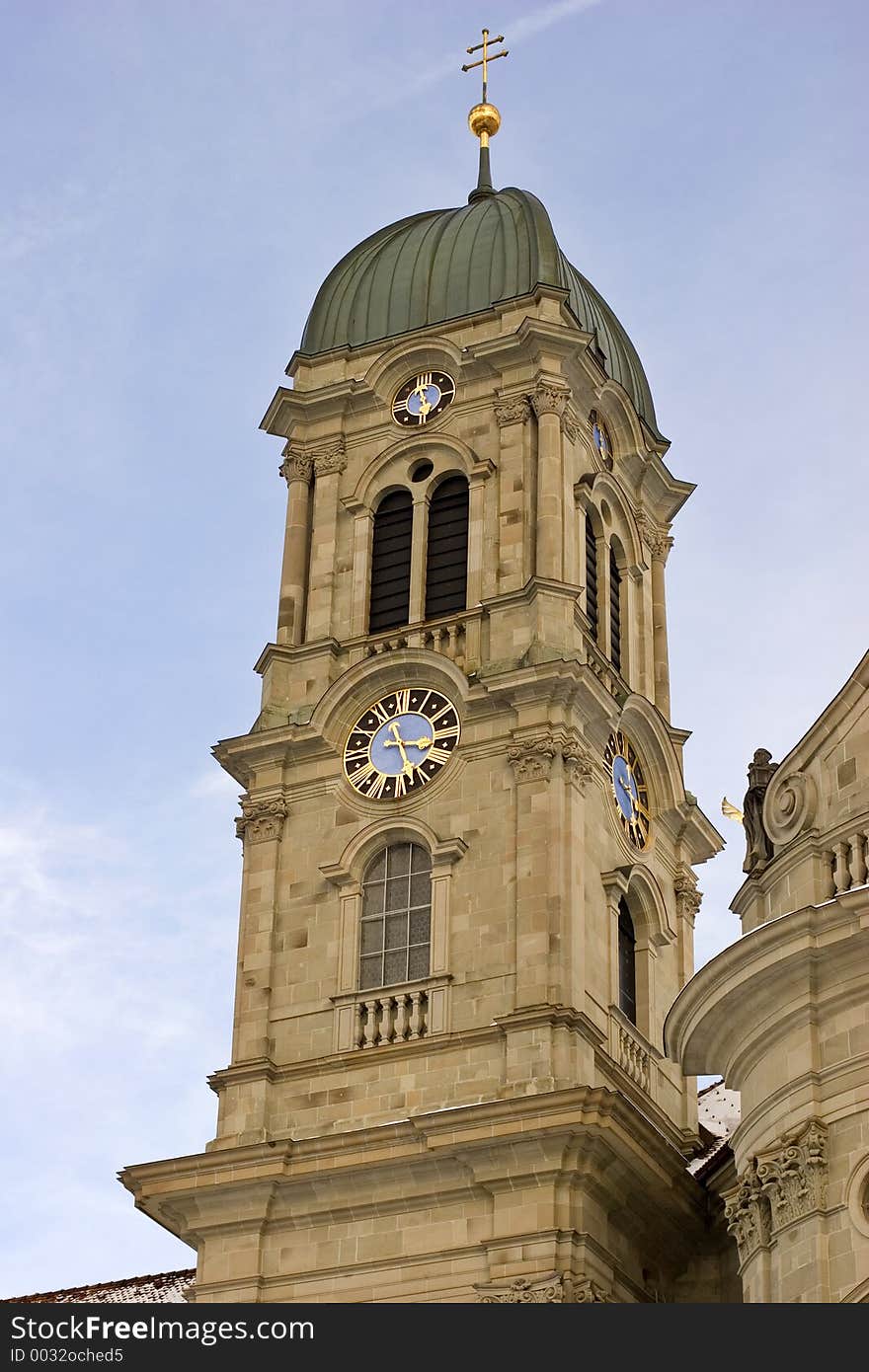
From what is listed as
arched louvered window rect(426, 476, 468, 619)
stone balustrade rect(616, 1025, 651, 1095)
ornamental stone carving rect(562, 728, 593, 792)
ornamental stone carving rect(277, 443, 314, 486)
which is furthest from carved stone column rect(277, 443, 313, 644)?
stone balustrade rect(616, 1025, 651, 1095)

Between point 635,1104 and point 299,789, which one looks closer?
point 635,1104

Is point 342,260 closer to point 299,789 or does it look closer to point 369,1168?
point 299,789

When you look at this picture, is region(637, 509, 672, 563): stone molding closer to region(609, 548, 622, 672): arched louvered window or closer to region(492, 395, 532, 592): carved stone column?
region(609, 548, 622, 672): arched louvered window

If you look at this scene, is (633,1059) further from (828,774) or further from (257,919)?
(828,774)

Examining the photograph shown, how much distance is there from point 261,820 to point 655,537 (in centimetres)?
1056

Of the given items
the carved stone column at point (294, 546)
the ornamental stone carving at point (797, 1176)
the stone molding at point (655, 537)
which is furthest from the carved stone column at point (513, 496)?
the ornamental stone carving at point (797, 1176)

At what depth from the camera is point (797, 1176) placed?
29031mm

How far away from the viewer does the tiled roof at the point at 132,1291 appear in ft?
145

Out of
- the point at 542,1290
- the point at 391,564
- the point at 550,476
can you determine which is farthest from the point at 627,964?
the point at 550,476

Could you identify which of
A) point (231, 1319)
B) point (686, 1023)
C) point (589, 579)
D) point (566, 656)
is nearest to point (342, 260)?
point (589, 579)

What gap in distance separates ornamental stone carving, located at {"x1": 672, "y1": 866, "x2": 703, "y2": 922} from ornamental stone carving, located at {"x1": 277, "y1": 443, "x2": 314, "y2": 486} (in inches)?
376

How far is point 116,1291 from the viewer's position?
45406 mm

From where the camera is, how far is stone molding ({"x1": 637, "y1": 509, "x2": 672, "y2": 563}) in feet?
156

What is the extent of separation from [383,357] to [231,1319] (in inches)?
990
